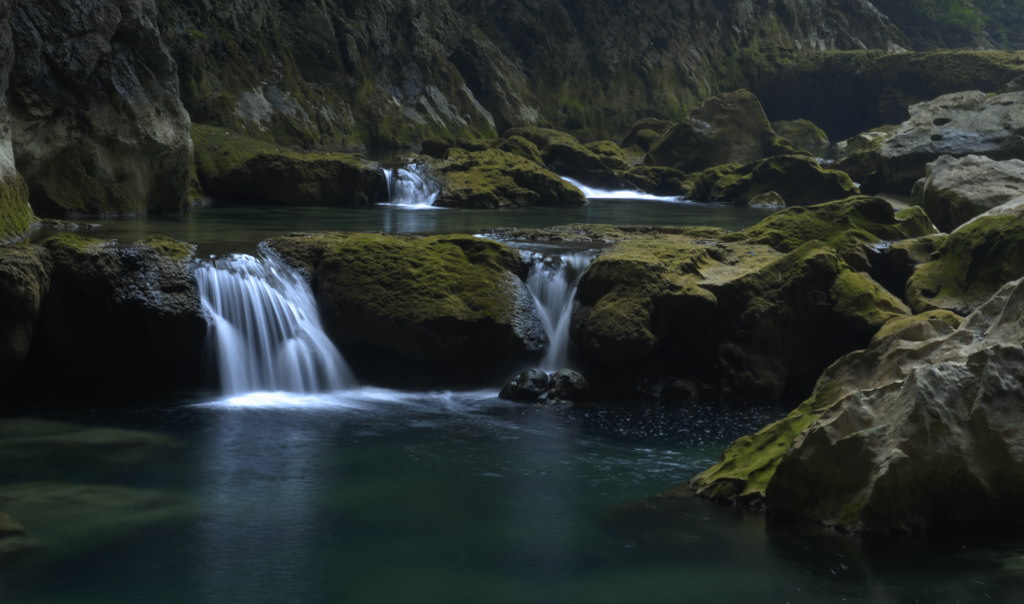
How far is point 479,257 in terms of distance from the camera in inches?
602

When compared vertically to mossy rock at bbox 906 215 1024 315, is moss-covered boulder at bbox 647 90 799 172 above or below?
above

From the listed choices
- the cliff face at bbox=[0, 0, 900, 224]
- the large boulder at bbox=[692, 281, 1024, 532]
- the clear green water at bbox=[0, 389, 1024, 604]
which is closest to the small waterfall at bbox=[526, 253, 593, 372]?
the clear green water at bbox=[0, 389, 1024, 604]

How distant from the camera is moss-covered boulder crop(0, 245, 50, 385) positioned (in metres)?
11.9

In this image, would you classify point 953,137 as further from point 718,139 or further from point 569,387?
point 569,387

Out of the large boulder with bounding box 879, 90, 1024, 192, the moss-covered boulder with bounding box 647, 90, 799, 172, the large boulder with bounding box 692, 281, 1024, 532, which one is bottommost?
the large boulder with bounding box 692, 281, 1024, 532

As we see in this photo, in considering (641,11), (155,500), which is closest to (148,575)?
→ (155,500)

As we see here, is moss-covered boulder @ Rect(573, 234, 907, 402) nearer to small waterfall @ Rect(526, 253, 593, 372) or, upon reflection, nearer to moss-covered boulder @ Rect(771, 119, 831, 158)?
small waterfall @ Rect(526, 253, 593, 372)

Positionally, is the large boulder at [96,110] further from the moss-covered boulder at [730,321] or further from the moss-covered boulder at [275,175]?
the moss-covered boulder at [730,321]

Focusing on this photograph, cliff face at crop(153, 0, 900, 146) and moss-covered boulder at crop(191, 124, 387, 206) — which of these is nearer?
moss-covered boulder at crop(191, 124, 387, 206)

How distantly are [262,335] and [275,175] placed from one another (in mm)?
13003

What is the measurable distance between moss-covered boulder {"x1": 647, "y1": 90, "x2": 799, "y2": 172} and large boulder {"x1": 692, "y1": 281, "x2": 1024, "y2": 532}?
Result: 97.5ft

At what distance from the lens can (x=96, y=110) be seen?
797 inches

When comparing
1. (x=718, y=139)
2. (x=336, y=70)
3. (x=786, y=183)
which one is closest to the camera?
(x=786, y=183)

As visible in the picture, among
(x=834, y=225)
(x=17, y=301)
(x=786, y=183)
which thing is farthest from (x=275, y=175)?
(x=786, y=183)
